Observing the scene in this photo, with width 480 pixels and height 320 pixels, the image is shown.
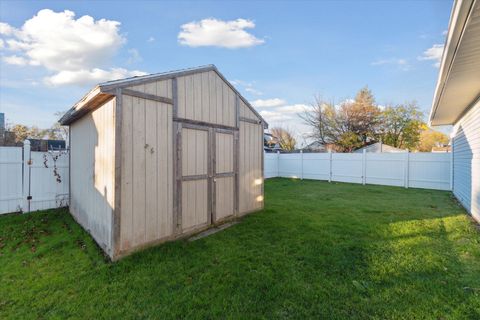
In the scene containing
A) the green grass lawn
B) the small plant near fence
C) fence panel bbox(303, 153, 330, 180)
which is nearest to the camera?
the green grass lawn

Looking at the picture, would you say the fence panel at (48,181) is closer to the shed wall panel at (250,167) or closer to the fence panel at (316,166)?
the shed wall panel at (250,167)

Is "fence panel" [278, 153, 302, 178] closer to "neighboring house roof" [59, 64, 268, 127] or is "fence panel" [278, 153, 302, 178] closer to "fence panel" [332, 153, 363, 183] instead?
"fence panel" [332, 153, 363, 183]

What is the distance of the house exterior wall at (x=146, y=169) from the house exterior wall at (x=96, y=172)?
18 centimetres

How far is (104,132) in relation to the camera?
362 cm

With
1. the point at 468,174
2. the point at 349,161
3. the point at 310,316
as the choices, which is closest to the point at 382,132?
the point at 349,161

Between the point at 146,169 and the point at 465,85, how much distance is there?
20.2 ft

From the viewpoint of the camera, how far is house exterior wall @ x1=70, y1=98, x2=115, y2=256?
11.2ft

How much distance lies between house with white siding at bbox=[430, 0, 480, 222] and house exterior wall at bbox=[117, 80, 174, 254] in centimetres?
379

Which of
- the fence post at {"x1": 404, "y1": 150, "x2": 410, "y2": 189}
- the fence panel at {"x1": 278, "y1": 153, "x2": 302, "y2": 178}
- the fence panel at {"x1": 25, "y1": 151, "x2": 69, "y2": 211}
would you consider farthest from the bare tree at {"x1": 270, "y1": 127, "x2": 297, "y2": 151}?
the fence panel at {"x1": 25, "y1": 151, "x2": 69, "y2": 211}

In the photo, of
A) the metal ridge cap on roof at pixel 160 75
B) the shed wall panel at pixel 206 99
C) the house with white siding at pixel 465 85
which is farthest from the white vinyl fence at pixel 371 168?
the metal ridge cap on roof at pixel 160 75

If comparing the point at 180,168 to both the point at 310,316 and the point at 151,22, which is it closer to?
the point at 310,316

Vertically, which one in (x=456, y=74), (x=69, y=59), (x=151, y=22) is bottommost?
(x=456, y=74)

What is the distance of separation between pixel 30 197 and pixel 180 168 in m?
3.95

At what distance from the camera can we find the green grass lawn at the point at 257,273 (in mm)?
2281
